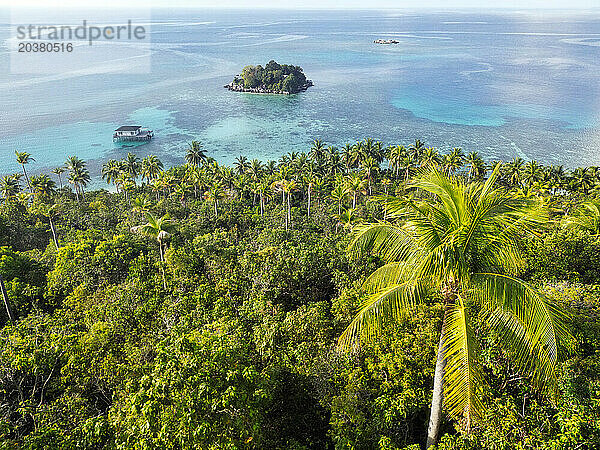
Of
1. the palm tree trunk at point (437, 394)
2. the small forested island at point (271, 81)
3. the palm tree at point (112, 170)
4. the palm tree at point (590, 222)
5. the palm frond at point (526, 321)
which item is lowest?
the palm tree at point (112, 170)

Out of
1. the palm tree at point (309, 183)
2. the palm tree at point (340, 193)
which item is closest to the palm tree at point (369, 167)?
the palm tree at point (340, 193)

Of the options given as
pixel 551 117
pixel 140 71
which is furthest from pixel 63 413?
pixel 140 71

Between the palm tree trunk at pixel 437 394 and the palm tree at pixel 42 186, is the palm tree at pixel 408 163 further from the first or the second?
the palm tree trunk at pixel 437 394

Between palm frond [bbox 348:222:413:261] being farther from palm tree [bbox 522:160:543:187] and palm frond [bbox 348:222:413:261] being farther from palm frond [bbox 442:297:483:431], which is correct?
palm tree [bbox 522:160:543:187]

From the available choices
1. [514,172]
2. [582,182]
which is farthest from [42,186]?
Result: [582,182]

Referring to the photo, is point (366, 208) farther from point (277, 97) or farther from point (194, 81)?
point (194, 81)

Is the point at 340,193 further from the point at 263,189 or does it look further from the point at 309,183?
the point at 263,189
